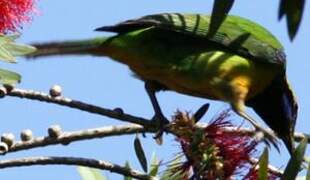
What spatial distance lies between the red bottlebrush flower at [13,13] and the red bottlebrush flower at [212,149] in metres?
0.78

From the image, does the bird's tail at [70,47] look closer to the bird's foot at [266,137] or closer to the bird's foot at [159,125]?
the bird's foot at [159,125]

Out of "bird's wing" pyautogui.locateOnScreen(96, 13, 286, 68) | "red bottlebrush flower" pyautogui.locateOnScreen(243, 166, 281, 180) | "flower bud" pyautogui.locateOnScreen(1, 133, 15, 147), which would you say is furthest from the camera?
"bird's wing" pyautogui.locateOnScreen(96, 13, 286, 68)

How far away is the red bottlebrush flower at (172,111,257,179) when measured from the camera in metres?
2.13

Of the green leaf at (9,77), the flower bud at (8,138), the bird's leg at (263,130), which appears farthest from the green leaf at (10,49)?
the bird's leg at (263,130)

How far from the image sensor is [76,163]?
85.7 inches

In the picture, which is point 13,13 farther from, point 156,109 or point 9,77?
point 156,109

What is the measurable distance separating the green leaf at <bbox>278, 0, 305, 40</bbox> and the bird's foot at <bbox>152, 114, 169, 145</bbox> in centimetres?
145

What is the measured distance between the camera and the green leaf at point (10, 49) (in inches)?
89.6

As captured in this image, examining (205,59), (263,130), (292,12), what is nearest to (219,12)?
(292,12)

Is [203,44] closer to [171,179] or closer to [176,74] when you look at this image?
[176,74]

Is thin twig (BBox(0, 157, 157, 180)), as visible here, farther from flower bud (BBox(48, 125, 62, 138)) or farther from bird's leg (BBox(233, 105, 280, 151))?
bird's leg (BBox(233, 105, 280, 151))

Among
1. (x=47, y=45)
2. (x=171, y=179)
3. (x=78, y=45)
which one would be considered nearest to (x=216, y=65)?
(x=78, y=45)

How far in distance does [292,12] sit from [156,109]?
74.9 inches

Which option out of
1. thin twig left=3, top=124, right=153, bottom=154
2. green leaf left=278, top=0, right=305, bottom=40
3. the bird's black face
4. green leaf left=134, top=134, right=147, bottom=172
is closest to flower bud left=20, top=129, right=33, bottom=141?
thin twig left=3, top=124, right=153, bottom=154
